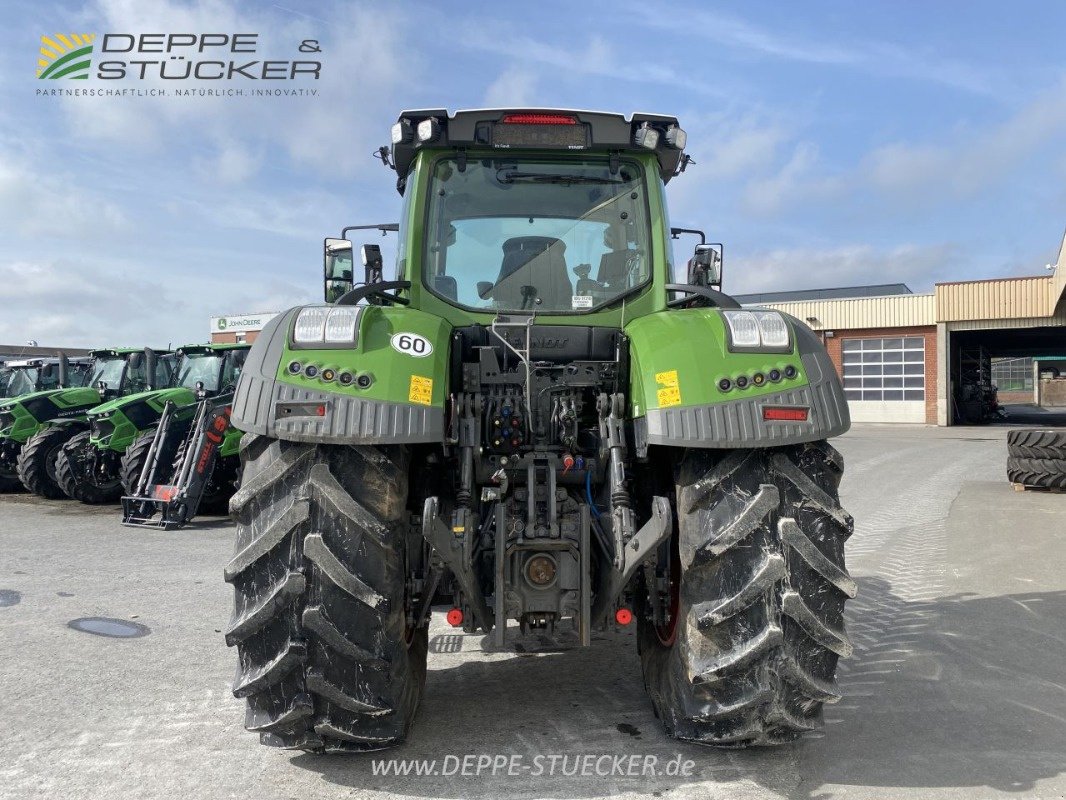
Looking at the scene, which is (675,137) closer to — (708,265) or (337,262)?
(708,265)

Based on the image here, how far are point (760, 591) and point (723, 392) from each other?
28.1 inches

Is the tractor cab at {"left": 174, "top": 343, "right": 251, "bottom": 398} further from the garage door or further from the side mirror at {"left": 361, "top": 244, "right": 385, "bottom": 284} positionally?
the garage door

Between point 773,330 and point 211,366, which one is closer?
point 773,330

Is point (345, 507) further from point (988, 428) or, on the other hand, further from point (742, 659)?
point (988, 428)

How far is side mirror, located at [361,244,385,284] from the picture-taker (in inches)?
185

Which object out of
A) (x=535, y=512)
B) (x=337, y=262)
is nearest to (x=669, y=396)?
(x=535, y=512)

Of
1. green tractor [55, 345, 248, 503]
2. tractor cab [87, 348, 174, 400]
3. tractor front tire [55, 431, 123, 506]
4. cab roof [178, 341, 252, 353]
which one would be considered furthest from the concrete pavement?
tractor cab [87, 348, 174, 400]

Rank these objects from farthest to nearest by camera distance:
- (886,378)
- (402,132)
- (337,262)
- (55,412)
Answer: (886,378), (55,412), (337,262), (402,132)

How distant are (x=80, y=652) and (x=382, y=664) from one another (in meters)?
2.92

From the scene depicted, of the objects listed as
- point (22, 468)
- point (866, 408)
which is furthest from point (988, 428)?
point (22, 468)

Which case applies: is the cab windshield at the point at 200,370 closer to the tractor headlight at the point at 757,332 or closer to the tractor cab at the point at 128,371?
the tractor cab at the point at 128,371

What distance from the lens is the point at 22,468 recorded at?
12875 millimetres

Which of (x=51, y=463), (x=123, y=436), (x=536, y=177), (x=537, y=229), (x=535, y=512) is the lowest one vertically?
(x=51, y=463)

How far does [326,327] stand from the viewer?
3.13 m
